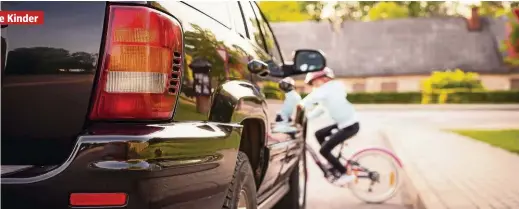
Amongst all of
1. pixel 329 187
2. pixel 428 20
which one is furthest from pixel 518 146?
pixel 428 20

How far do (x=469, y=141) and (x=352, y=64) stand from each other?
40.1 m

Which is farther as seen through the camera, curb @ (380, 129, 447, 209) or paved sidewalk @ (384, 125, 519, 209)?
paved sidewalk @ (384, 125, 519, 209)

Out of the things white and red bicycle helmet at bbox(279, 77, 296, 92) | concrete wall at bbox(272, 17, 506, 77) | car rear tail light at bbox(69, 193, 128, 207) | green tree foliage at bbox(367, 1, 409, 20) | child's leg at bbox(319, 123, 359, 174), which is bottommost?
child's leg at bbox(319, 123, 359, 174)

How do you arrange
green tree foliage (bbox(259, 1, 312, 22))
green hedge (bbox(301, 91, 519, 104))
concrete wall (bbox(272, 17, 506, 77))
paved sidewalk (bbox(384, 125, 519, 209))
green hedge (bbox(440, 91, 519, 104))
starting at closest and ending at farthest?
paved sidewalk (bbox(384, 125, 519, 209)) → green hedge (bbox(440, 91, 519, 104)) → green hedge (bbox(301, 91, 519, 104)) → concrete wall (bbox(272, 17, 506, 77)) → green tree foliage (bbox(259, 1, 312, 22))

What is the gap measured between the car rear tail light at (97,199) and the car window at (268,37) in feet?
10.0

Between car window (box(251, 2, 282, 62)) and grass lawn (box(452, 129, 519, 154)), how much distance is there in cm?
458

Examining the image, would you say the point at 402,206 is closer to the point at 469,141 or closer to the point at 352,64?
the point at 469,141

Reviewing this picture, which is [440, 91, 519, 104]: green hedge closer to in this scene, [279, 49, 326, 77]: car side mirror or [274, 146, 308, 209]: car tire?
[274, 146, 308, 209]: car tire

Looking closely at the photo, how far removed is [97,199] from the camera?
250cm

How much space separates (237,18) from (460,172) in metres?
6.72

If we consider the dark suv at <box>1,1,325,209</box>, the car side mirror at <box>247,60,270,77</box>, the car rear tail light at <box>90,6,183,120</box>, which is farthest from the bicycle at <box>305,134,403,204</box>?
the car rear tail light at <box>90,6,183,120</box>

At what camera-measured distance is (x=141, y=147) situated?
2.52 metres

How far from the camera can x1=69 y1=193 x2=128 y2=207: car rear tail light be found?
8.17ft

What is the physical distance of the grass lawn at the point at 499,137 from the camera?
444 inches
